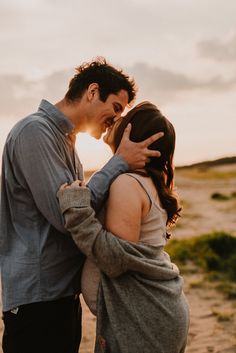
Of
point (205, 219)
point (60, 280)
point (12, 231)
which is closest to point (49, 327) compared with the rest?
point (60, 280)

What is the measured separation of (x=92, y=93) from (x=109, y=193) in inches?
30.5

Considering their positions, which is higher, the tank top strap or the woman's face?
the woman's face

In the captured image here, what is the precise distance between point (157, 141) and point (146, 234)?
1.58ft

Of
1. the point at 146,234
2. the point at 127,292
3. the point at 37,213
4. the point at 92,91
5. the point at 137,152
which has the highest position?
the point at 92,91

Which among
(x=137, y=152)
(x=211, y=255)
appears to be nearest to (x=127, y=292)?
(x=137, y=152)

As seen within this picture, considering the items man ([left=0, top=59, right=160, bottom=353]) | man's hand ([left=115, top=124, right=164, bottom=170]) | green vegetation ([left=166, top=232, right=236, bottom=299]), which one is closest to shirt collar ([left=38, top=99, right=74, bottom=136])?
man ([left=0, top=59, right=160, bottom=353])

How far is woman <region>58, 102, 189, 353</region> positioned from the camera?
2.79m

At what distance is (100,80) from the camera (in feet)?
11.4

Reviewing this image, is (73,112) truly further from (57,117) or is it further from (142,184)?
(142,184)

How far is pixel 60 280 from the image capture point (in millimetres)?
3057

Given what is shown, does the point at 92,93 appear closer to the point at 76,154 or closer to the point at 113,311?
the point at 76,154

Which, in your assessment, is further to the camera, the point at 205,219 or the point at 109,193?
the point at 205,219

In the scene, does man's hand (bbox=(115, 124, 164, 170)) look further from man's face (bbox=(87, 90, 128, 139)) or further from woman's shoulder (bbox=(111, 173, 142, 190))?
man's face (bbox=(87, 90, 128, 139))

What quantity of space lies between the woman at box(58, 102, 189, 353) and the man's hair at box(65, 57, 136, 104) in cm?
50
